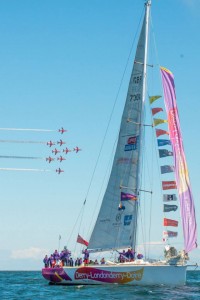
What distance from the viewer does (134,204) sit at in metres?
49.2

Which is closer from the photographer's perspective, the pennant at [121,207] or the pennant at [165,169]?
the pennant at [165,169]

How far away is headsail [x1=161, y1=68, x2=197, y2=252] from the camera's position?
155 feet

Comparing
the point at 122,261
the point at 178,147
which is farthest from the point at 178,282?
the point at 178,147

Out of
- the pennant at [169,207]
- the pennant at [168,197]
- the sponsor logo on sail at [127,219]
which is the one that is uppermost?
the pennant at [168,197]

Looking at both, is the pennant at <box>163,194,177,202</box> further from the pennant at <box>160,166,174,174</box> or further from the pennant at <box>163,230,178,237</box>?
the pennant at <box>163,230,178,237</box>

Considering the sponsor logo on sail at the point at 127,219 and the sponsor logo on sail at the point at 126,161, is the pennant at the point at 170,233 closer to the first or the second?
the sponsor logo on sail at the point at 127,219

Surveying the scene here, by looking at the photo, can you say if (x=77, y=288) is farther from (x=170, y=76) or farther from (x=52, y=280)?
(x=170, y=76)

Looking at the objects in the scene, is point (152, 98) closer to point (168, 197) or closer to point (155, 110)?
point (155, 110)

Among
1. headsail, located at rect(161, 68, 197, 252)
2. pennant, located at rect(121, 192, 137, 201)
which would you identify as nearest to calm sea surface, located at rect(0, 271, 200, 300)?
headsail, located at rect(161, 68, 197, 252)

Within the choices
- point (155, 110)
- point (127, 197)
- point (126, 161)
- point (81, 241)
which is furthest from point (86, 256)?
point (155, 110)

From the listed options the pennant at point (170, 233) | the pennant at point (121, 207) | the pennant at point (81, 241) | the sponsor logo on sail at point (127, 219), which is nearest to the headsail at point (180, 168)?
the pennant at point (170, 233)

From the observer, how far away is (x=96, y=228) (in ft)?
166

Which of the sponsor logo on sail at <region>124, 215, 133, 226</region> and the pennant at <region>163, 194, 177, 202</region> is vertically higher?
the pennant at <region>163, 194, 177, 202</region>

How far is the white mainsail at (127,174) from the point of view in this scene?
49094mm
